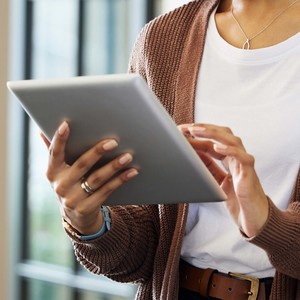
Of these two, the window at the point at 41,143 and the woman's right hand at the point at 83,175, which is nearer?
the woman's right hand at the point at 83,175

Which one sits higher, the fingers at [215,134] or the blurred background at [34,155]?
the fingers at [215,134]

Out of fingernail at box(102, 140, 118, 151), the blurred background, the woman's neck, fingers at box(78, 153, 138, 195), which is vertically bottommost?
the blurred background

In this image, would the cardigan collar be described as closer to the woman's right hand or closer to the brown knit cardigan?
the brown knit cardigan

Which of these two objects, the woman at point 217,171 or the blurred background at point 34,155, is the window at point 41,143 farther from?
the woman at point 217,171

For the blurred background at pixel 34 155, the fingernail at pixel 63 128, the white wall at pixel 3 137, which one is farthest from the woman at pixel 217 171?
the white wall at pixel 3 137

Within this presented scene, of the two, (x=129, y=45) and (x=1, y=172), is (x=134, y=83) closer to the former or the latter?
(x=129, y=45)

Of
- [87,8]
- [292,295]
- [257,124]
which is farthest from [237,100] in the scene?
[87,8]

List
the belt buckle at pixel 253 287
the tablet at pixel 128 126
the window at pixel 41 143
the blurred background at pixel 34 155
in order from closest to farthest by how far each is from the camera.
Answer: the tablet at pixel 128 126 → the belt buckle at pixel 253 287 → the window at pixel 41 143 → the blurred background at pixel 34 155

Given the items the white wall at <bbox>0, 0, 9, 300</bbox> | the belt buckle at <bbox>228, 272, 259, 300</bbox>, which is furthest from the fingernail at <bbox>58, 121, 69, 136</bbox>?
the white wall at <bbox>0, 0, 9, 300</bbox>

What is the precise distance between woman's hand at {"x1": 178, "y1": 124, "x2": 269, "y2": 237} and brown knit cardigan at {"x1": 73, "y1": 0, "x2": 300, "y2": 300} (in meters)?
0.13

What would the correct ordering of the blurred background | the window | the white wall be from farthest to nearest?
the white wall < the blurred background < the window

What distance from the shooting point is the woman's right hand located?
1067mm

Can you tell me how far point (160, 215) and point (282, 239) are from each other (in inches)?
11.9

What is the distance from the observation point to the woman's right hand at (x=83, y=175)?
3.50 feet
